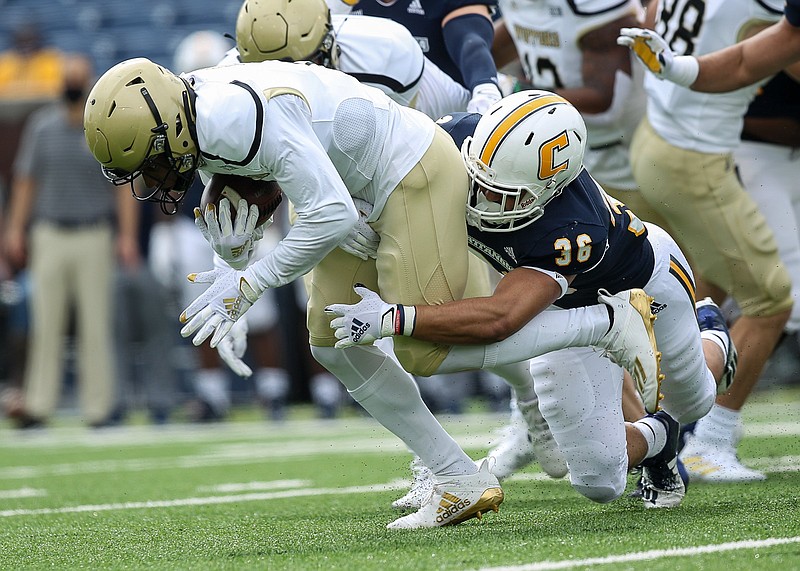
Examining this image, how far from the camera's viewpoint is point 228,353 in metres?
3.42

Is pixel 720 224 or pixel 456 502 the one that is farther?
pixel 720 224

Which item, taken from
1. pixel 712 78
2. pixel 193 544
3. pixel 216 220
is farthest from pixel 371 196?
pixel 712 78

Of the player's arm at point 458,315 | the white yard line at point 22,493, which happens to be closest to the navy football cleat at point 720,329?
the player's arm at point 458,315

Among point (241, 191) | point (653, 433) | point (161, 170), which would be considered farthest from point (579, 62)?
point (161, 170)

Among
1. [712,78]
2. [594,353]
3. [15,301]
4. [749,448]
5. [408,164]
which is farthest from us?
[15,301]

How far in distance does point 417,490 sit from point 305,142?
1.27 m

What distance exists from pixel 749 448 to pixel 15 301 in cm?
550

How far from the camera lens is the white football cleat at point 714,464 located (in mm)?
3932

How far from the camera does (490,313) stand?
2908 mm

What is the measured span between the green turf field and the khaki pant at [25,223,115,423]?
56.2 inches

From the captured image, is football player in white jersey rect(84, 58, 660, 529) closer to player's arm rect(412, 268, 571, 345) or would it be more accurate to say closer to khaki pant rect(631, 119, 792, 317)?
player's arm rect(412, 268, 571, 345)

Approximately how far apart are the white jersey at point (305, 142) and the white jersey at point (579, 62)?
1.59 m

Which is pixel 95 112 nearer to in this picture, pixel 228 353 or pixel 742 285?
pixel 228 353

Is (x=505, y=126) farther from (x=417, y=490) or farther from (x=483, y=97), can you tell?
(x=417, y=490)
